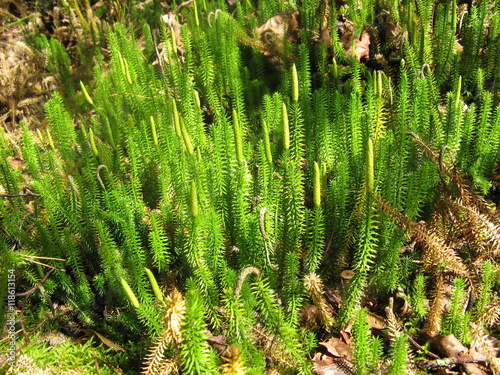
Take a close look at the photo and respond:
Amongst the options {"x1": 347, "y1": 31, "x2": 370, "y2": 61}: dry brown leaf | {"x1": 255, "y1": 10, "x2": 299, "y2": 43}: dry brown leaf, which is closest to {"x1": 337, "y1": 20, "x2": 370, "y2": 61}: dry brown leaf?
{"x1": 347, "y1": 31, "x2": 370, "y2": 61}: dry brown leaf

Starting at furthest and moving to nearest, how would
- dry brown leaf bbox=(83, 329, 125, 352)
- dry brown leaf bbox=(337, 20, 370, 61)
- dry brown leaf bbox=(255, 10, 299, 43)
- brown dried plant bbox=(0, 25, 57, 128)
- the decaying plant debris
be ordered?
1. brown dried plant bbox=(0, 25, 57, 128)
2. dry brown leaf bbox=(255, 10, 299, 43)
3. dry brown leaf bbox=(337, 20, 370, 61)
4. dry brown leaf bbox=(83, 329, 125, 352)
5. the decaying plant debris

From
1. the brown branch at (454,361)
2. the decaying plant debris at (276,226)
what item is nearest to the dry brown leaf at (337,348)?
the decaying plant debris at (276,226)

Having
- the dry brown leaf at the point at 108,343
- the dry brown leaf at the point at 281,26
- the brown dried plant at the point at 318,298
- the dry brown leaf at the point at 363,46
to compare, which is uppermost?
the dry brown leaf at the point at 281,26

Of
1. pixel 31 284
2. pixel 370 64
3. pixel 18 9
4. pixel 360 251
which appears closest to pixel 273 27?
pixel 370 64

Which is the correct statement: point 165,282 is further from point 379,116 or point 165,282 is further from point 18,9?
A: point 18,9

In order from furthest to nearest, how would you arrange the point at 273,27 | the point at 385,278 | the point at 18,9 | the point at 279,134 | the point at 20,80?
the point at 18,9 < the point at 20,80 < the point at 273,27 < the point at 279,134 < the point at 385,278

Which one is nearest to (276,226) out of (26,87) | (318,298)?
(318,298)

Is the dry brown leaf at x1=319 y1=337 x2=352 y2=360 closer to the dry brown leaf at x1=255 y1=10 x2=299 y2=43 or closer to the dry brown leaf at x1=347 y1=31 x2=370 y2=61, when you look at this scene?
the dry brown leaf at x1=347 y1=31 x2=370 y2=61

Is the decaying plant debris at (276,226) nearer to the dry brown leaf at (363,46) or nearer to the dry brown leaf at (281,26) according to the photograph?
the dry brown leaf at (363,46)

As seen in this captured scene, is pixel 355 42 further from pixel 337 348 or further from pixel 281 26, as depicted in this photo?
pixel 337 348

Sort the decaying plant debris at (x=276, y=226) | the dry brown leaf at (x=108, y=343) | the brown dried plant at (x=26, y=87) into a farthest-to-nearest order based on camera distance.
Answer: the brown dried plant at (x=26, y=87), the dry brown leaf at (x=108, y=343), the decaying plant debris at (x=276, y=226)

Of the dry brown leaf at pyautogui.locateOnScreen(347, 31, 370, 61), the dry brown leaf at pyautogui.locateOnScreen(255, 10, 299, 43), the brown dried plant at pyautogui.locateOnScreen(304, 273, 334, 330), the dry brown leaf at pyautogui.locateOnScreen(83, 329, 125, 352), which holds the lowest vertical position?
the dry brown leaf at pyautogui.locateOnScreen(83, 329, 125, 352)
